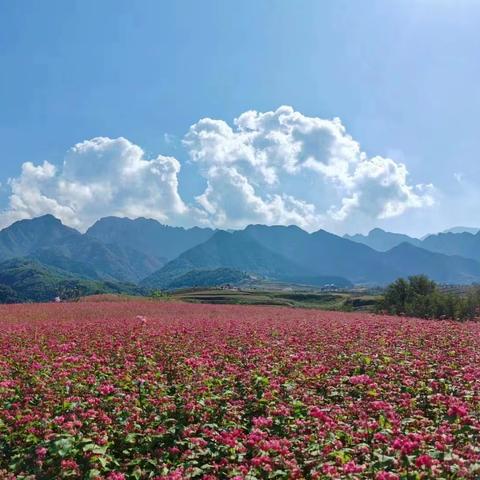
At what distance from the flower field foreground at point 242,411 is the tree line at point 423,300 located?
38730mm

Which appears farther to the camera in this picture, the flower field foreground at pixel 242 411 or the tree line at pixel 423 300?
the tree line at pixel 423 300

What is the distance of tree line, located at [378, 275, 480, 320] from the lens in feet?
168

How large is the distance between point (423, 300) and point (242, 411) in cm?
5105

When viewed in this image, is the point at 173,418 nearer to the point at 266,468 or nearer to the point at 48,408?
the point at 48,408

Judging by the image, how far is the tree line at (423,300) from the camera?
51.3m

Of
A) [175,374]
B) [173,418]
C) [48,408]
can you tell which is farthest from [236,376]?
[48,408]

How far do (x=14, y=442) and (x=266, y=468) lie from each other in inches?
181

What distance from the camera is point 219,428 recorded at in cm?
786

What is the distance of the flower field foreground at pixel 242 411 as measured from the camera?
618 cm

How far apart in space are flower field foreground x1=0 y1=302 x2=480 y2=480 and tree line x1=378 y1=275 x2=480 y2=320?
127ft

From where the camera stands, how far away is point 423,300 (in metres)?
54.7

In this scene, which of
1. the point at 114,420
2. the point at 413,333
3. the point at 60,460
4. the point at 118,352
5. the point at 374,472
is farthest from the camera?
the point at 413,333

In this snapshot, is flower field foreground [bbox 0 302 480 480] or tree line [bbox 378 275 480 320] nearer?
flower field foreground [bbox 0 302 480 480]

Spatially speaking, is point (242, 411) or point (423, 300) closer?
point (242, 411)
